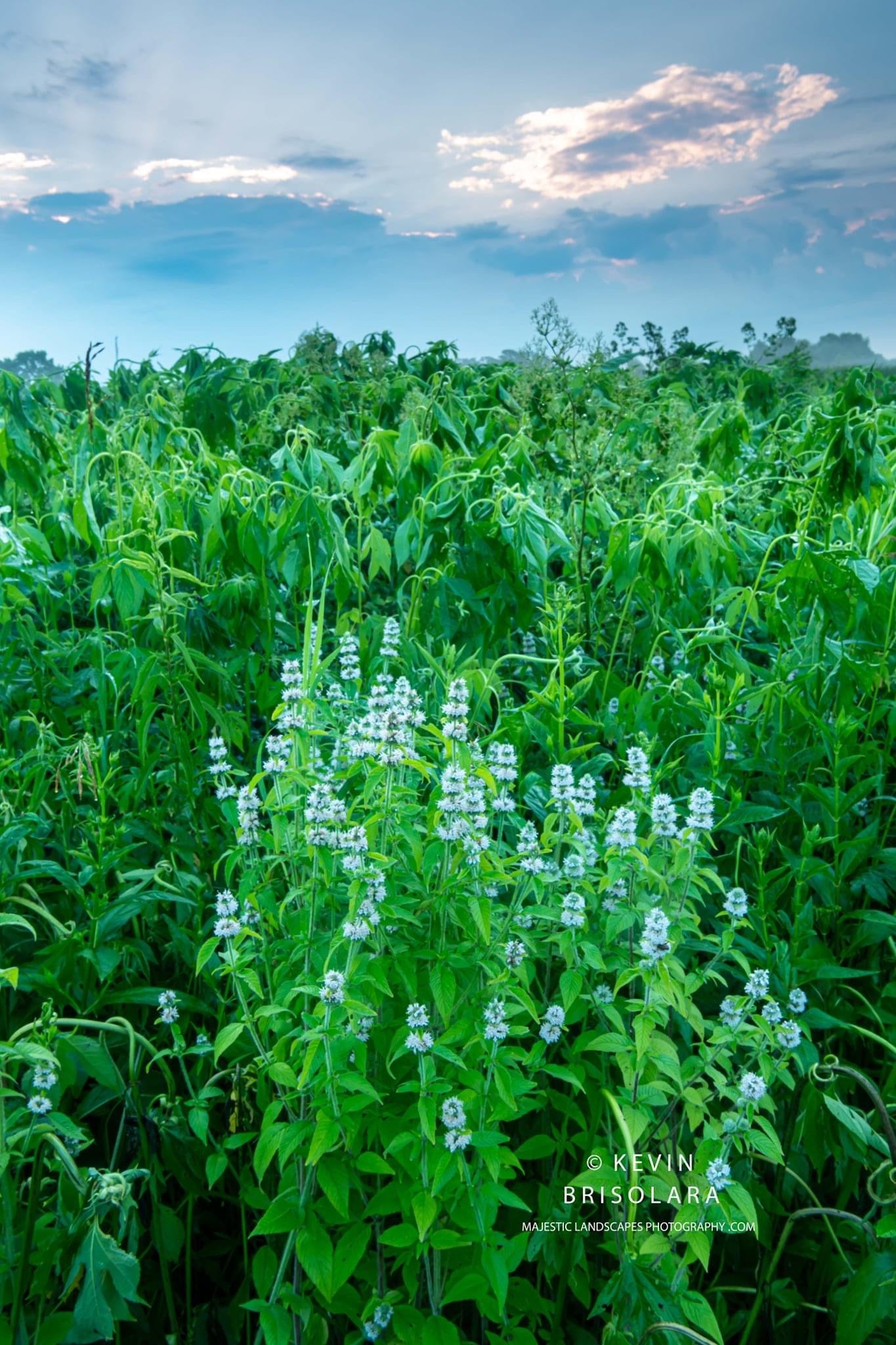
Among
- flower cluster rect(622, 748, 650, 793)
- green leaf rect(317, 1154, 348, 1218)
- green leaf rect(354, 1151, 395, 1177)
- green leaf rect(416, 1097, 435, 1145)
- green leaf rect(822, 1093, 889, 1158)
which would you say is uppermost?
flower cluster rect(622, 748, 650, 793)

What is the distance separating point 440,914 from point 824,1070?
90 cm

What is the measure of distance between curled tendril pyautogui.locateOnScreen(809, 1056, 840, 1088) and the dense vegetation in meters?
0.01

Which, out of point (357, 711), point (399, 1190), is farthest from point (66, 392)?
point (399, 1190)

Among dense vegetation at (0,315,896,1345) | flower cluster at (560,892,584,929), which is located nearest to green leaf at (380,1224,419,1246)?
dense vegetation at (0,315,896,1345)

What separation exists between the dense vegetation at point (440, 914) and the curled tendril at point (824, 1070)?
15 mm

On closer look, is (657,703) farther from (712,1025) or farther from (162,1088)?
(162,1088)

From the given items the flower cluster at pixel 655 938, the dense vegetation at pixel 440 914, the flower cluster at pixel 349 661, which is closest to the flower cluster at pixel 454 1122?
the dense vegetation at pixel 440 914

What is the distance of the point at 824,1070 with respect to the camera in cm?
194

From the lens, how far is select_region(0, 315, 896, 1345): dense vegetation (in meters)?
1.56

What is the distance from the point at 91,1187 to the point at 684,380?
6.42 m

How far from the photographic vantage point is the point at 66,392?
5.61m

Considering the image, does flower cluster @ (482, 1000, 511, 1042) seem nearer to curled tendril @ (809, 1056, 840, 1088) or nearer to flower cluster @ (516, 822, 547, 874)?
flower cluster @ (516, 822, 547, 874)

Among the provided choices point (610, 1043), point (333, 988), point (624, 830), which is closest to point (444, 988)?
point (333, 988)

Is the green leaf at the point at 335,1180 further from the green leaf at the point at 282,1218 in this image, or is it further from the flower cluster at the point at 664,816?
the flower cluster at the point at 664,816
